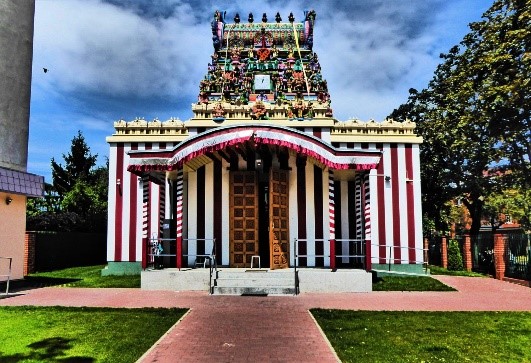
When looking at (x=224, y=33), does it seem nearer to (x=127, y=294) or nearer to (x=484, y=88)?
(x=484, y=88)

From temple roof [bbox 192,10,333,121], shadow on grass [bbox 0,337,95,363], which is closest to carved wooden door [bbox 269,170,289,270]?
shadow on grass [bbox 0,337,95,363]

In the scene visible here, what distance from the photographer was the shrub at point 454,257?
19.2 m

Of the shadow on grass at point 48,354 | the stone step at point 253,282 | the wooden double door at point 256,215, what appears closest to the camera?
the shadow on grass at point 48,354

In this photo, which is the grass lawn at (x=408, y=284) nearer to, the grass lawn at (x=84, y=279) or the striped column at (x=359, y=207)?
the striped column at (x=359, y=207)

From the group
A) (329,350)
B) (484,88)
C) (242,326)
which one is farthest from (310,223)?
(484,88)

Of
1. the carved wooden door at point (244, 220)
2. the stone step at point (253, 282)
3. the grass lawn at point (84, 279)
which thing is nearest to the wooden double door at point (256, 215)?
the carved wooden door at point (244, 220)

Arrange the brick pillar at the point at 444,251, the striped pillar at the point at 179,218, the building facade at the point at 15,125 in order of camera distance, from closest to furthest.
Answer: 1. the striped pillar at the point at 179,218
2. the building facade at the point at 15,125
3. the brick pillar at the point at 444,251

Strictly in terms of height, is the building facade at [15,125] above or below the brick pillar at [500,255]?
above

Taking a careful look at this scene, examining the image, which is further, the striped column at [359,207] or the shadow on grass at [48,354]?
the striped column at [359,207]

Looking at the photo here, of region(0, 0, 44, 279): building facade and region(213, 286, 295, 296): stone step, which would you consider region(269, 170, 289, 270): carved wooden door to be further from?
region(0, 0, 44, 279): building facade

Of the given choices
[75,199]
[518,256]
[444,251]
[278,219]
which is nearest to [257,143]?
[278,219]

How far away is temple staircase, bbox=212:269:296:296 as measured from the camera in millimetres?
11234

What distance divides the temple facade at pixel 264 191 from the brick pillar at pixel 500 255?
316cm

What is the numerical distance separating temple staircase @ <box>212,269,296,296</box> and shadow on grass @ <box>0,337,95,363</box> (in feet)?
17.0
